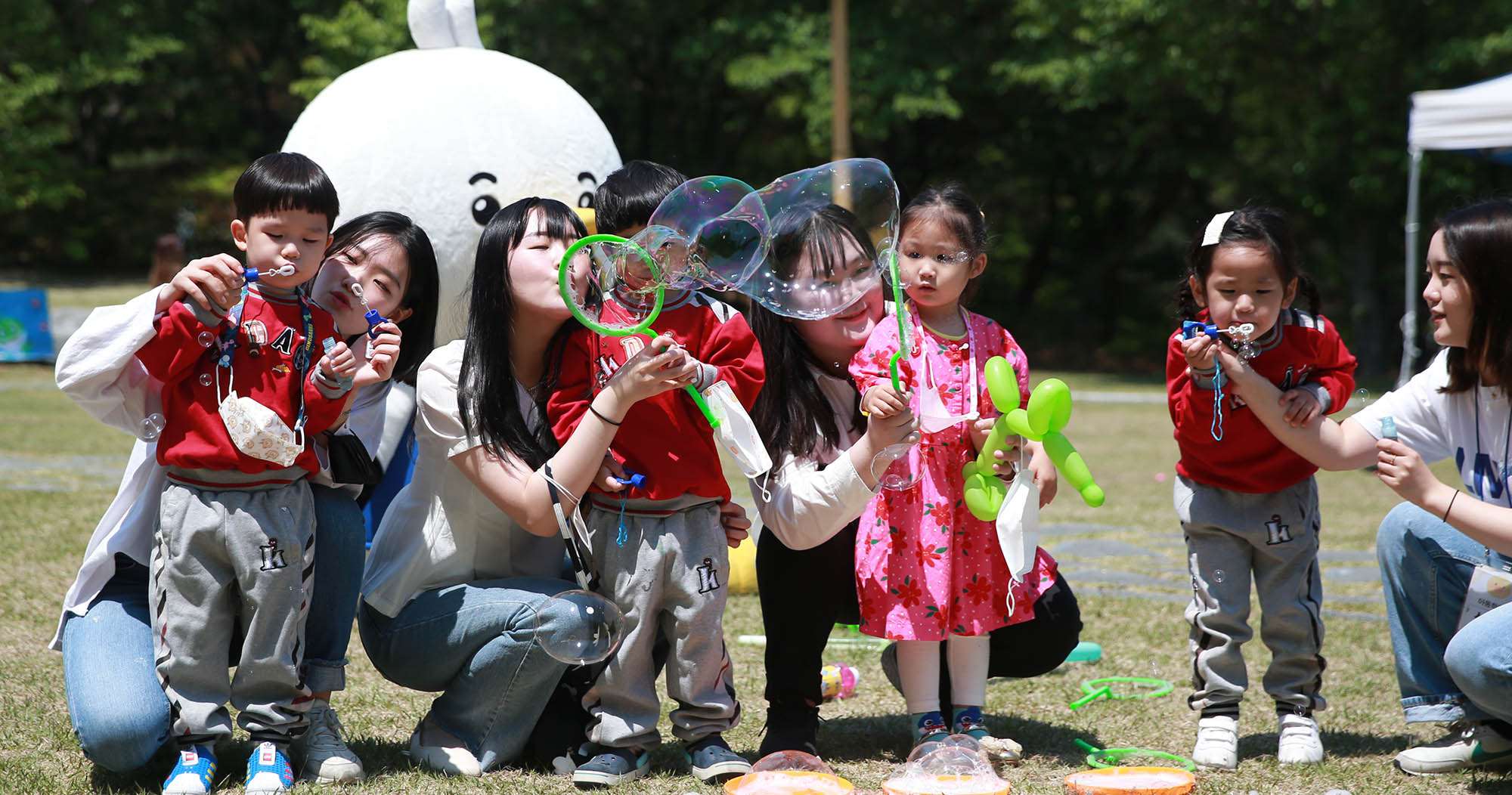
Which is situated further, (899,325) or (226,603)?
(899,325)

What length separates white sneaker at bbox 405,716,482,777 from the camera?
9.73ft

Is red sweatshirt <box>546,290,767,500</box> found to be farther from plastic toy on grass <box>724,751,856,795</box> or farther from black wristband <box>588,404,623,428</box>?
plastic toy on grass <box>724,751,856,795</box>

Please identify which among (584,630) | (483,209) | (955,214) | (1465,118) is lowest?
(584,630)

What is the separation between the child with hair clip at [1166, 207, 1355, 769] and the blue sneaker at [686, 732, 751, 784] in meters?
1.13

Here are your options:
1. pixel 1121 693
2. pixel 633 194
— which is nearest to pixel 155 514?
pixel 633 194

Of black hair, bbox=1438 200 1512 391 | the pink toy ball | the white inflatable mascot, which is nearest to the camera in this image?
black hair, bbox=1438 200 1512 391

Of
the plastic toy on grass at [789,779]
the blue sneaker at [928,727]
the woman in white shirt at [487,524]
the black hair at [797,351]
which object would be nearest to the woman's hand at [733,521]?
the woman in white shirt at [487,524]

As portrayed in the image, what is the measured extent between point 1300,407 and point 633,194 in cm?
163

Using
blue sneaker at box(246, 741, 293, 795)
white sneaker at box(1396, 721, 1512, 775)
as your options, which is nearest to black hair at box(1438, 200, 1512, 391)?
white sneaker at box(1396, 721, 1512, 775)

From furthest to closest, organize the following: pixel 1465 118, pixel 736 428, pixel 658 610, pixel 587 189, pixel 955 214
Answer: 1. pixel 1465 118
2. pixel 587 189
3. pixel 955 214
4. pixel 658 610
5. pixel 736 428

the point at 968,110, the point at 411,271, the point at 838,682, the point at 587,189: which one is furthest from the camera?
the point at 968,110

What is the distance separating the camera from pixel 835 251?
117 inches

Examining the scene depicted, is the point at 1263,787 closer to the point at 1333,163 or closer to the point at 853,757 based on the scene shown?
the point at 853,757

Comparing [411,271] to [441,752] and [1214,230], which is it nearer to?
[441,752]
